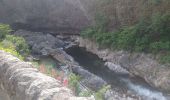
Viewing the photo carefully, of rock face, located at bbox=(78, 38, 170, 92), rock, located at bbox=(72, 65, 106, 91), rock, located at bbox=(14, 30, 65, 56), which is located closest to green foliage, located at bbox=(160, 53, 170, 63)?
rock face, located at bbox=(78, 38, 170, 92)

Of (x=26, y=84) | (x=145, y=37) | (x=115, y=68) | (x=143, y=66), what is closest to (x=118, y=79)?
(x=115, y=68)

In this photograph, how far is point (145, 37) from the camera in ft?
78.3

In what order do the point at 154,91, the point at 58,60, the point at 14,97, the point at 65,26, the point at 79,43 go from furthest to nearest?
1. the point at 65,26
2. the point at 79,43
3. the point at 58,60
4. the point at 154,91
5. the point at 14,97

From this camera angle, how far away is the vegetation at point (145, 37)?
2267 cm

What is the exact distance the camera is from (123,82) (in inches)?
896

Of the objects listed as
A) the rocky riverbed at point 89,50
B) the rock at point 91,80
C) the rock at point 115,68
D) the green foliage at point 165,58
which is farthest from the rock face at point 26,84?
the rock at point 115,68

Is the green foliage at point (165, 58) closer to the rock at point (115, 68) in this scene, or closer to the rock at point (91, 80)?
the rock at point (115, 68)

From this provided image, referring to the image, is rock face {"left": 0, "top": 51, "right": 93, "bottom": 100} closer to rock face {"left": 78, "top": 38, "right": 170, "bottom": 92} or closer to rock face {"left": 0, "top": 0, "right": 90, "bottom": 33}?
rock face {"left": 78, "top": 38, "right": 170, "bottom": 92}

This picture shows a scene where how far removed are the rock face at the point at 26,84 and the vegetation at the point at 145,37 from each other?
15529 mm

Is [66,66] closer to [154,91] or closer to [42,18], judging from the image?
[154,91]

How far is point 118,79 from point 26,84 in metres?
18.3

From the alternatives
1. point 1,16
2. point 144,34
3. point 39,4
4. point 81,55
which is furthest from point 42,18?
point 144,34

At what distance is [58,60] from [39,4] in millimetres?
14275

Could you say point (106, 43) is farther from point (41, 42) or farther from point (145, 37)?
point (41, 42)
